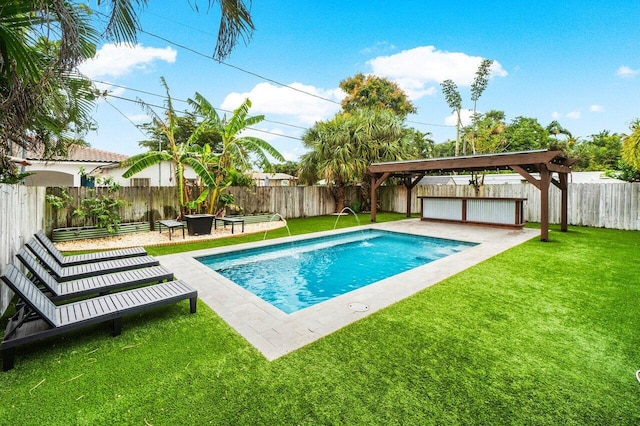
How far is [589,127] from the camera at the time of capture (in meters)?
30.4

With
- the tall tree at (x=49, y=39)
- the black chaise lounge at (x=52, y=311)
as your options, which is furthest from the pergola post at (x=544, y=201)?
the black chaise lounge at (x=52, y=311)

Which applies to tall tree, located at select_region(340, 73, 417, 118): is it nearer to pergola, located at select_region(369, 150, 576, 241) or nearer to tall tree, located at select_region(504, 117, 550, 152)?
tall tree, located at select_region(504, 117, 550, 152)

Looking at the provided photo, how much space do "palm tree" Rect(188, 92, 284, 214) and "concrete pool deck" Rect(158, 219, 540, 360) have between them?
14.6 feet

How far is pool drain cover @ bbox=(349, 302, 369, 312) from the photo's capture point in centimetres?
411

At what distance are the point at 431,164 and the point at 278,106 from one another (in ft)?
61.9

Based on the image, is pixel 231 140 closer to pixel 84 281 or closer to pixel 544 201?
pixel 84 281

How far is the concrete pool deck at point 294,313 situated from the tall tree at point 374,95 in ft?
80.9

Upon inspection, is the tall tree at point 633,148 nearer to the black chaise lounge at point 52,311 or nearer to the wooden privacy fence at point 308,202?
the wooden privacy fence at point 308,202

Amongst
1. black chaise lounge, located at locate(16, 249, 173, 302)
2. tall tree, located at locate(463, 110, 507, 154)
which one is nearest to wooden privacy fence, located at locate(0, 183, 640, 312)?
black chaise lounge, located at locate(16, 249, 173, 302)

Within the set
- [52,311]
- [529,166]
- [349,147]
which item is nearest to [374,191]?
[349,147]

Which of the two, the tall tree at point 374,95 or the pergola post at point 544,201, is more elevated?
the tall tree at point 374,95

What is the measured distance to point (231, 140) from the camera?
442 inches

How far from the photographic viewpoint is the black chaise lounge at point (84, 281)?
367 centimetres

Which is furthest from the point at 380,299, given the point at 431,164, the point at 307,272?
the point at 431,164
